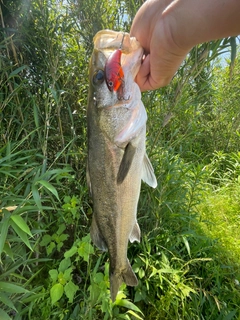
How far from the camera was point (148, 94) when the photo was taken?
9.28ft

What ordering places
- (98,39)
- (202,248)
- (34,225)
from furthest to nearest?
(202,248), (34,225), (98,39)

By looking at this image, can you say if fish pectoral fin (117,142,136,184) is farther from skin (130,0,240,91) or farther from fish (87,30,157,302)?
skin (130,0,240,91)

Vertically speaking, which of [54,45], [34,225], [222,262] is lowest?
[222,262]

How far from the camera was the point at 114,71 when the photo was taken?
56.4 inches

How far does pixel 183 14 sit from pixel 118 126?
2.06 feet

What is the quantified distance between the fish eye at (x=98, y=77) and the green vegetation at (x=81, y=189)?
0.93 meters

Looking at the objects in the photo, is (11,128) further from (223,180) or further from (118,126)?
(223,180)

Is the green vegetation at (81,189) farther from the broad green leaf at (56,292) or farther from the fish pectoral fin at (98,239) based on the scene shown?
the fish pectoral fin at (98,239)

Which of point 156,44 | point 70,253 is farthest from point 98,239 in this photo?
point 156,44

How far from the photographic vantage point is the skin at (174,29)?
3.92 feet

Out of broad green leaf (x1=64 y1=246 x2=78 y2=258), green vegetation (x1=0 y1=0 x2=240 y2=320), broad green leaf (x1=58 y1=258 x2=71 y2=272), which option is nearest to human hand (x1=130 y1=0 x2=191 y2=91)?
green vegetation (x1=0 y1=0 x2=240 y2=320)

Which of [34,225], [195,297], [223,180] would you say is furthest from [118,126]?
[223,180]

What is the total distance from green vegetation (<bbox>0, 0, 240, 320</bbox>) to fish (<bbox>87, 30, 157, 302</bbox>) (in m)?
0.61

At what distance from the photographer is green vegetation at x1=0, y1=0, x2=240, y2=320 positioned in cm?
231
